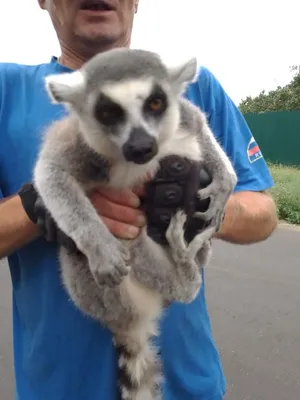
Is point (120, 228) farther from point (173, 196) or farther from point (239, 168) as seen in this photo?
point (239, 168)

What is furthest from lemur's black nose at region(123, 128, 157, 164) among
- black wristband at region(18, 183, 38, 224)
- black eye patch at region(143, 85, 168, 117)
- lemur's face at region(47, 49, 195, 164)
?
black wristband at region(18, 183, 38, 224)

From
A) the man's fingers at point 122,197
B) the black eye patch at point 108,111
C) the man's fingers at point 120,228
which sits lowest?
the man's fingers at point 120,228

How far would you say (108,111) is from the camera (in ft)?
5.98

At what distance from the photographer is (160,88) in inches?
74.2

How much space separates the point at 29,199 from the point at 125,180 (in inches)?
13.7

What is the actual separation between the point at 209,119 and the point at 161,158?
0.42 meters

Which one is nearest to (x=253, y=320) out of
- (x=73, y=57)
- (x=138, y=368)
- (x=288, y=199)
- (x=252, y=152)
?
(x=252, y=152)

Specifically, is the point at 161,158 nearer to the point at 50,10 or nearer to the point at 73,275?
the point at 73,275

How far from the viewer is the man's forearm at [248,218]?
2121mm

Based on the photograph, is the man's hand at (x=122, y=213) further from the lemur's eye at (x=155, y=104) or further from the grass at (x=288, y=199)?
the grass at (x=288, y=199)

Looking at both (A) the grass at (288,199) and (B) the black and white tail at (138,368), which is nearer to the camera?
(B) the black and white tail at (138,368)

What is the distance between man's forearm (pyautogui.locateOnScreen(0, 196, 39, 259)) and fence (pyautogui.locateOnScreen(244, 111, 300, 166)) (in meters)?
17.6

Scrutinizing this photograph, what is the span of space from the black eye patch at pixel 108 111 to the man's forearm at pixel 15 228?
42 cm

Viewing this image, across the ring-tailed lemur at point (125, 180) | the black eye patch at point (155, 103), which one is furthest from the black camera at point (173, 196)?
the black eye patch at point (155, 103)
